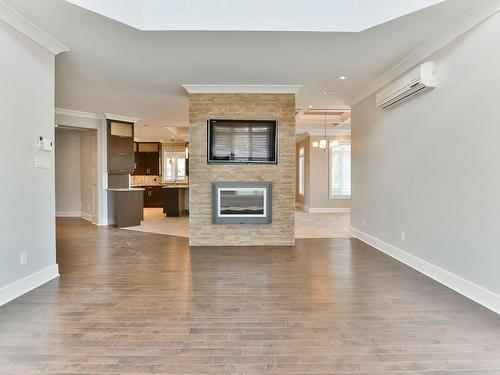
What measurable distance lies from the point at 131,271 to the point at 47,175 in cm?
148

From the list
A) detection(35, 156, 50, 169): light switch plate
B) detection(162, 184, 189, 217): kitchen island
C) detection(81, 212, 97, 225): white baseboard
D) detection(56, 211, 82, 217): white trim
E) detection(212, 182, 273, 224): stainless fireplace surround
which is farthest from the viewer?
detection(162, 184, 189, 217): kitchen island

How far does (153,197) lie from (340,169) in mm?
6941

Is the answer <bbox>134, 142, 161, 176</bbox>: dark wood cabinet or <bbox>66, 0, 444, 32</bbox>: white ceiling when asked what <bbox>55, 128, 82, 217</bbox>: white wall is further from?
<bbox>66, 0, 444, 32</bbox>: white ceiling

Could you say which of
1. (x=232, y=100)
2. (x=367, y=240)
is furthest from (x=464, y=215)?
(x=232, y=100)

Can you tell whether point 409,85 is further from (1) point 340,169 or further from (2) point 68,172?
(2) point 68,172

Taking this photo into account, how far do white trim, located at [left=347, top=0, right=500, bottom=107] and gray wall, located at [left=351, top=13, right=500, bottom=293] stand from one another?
0.07m

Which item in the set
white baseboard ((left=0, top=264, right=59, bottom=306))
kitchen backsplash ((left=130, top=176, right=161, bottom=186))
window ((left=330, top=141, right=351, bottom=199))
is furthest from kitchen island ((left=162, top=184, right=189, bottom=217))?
white baseboard ((left=0, top=264, right=59, bottom=306))

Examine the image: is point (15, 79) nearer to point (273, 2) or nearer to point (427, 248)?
point (273, 2)

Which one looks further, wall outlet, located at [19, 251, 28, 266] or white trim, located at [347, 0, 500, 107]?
wall outlet, located at [19, 251, 28, 266]

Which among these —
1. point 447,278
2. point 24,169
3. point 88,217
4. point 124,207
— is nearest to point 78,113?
point 124,207

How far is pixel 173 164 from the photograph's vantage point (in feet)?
42.3

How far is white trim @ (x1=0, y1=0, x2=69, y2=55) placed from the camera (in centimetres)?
283

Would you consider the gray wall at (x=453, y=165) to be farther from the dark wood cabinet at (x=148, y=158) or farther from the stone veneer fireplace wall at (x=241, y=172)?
the dark wood cabinet at (x=148, y=158)

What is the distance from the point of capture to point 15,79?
3061 mm
